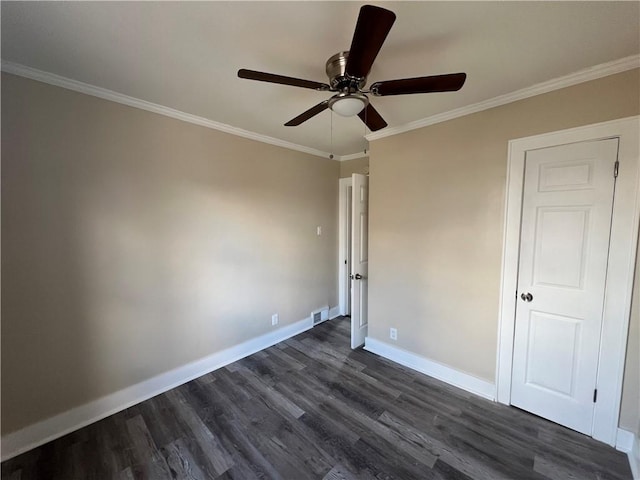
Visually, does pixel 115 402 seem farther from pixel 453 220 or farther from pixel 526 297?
pixel 526 297

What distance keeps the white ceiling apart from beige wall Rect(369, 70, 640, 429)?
25 cm

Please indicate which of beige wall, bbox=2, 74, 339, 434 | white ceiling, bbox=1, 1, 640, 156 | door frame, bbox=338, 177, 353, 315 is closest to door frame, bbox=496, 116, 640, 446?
white ceiling, bbox=1, 1, 640, 156

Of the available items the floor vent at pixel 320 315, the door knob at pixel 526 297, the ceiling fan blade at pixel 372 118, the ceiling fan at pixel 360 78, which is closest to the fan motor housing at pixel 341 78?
the ceiling fan at pixel 360 78

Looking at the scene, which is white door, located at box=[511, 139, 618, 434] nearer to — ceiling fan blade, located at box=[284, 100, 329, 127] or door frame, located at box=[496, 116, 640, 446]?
door frame, located at box=[496, 116, 640, 446]

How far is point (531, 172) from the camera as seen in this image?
191 cm

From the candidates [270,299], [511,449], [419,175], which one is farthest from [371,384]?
[419,175]

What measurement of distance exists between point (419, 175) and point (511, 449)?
218 centimetres

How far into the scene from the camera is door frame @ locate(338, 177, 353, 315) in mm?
3855

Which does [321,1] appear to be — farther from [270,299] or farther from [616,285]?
[270,299]

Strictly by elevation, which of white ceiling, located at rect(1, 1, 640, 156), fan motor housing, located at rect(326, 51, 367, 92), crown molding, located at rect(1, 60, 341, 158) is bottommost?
fan motor housing, located at rect(326, 51, 367, 92)

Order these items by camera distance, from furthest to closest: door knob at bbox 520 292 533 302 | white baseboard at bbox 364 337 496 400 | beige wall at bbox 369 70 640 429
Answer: white baseboard at bbox 364 337 496 400 → door knob at bbox 520 292 533 302 → beige wall at bbox 369 70 640 429

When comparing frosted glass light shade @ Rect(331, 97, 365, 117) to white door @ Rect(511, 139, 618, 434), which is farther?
white door @ Rect(511, 139, 618, 434)

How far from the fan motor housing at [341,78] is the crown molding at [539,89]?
1.28m

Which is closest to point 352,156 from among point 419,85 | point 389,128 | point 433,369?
point 389,128
